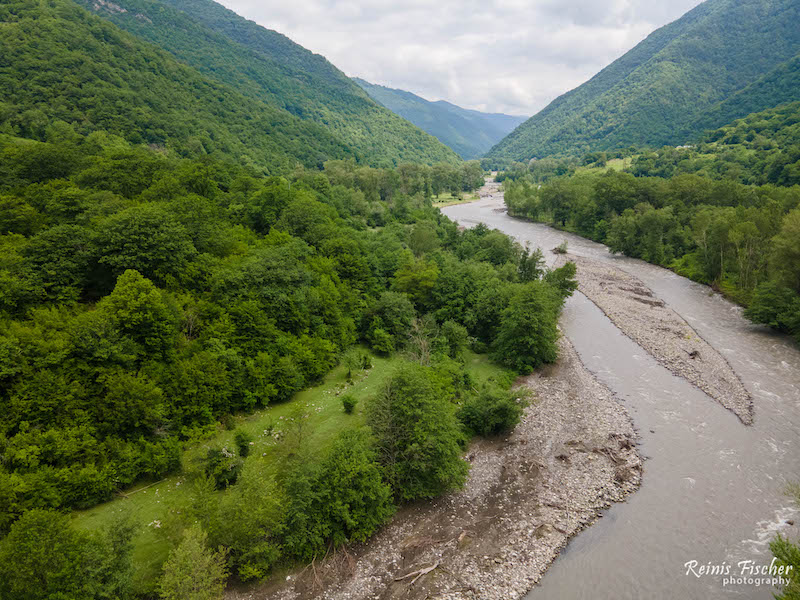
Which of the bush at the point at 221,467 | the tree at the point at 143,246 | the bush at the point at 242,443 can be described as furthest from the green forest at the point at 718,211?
the tree at the point at 143,246

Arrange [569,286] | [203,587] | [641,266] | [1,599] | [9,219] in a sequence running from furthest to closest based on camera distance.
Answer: [641,266] → [569,286] → [9,219] → [203,587] → [1,599]

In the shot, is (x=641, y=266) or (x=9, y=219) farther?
(x=641, y=266)

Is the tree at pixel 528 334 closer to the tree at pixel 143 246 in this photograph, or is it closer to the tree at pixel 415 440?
the tree at pixel 415 440

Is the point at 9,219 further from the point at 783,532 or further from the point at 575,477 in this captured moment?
the point at 783,532

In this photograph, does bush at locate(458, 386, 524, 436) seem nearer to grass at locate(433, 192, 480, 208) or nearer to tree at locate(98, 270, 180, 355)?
tree at locate(98, 270, 180, 355)

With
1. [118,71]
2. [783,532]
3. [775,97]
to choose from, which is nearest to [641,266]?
[783,532]

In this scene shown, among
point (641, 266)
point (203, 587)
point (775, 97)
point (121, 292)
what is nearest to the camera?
point (203, 587)

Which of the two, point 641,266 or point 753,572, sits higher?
point 641,266

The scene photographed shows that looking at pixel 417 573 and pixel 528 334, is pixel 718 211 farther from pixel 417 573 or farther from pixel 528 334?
pixel 417 573

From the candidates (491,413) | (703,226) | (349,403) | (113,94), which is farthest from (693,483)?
(113,94)
